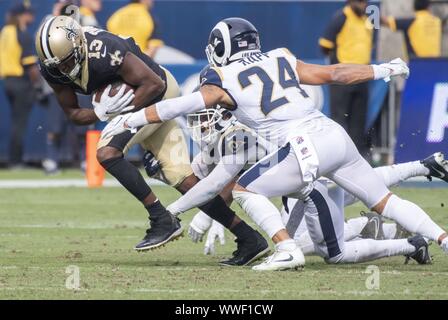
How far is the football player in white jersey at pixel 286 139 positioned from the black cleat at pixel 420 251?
0.44m

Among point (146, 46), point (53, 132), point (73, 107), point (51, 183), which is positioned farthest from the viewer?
point (53, 132)

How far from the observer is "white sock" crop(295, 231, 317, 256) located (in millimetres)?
7566

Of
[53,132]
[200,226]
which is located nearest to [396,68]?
[200,226]

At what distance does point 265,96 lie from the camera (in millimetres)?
7109

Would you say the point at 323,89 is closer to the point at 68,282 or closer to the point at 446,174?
the point at 446,174

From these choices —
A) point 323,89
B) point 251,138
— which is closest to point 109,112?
point 251,138

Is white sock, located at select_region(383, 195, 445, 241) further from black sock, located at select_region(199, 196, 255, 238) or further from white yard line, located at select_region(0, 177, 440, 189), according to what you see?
white yard line, located at select_region(0, 177, 440, 189)

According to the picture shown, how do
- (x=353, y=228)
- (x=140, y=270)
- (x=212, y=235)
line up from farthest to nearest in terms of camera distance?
(x=212, y=235)
(x=353, y=228)
(x=140, y=270)

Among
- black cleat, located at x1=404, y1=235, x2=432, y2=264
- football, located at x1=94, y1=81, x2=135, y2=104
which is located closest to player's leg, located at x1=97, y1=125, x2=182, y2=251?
football, located at x1=94, y1=81, x2=135, y2=104

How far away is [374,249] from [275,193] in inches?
31.2

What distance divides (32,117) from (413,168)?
910cm

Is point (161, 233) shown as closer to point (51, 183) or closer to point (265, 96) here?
point (265, 96)

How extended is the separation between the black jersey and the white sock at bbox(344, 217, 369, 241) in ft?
4.84

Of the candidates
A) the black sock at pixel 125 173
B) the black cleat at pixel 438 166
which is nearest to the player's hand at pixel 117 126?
the black sock at pixel 125 173
